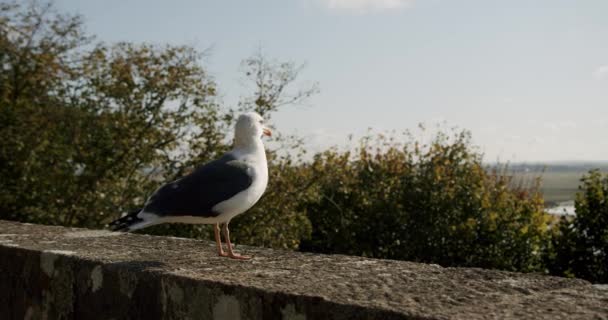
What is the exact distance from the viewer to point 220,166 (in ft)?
11.5


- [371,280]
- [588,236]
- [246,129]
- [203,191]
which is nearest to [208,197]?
[203,191]

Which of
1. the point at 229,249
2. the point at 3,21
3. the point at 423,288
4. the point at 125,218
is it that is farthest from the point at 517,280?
the point at 3,21

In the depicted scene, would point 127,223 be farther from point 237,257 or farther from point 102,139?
point 102,139

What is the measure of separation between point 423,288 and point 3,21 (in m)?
11.3

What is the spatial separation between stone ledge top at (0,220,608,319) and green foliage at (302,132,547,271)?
7.19 metres

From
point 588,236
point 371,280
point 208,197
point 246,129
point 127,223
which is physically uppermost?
point 246,129

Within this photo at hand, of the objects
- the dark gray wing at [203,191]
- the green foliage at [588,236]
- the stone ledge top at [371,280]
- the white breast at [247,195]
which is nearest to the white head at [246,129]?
the white breast at [247,195]

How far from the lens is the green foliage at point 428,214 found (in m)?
10.6

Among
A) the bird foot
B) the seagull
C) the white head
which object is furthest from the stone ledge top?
the white head

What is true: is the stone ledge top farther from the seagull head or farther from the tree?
the tree

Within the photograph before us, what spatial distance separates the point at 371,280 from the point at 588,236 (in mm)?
6872

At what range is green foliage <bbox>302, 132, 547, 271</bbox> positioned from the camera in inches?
417

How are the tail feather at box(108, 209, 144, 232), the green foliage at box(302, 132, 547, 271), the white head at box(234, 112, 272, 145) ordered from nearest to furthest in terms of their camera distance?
the tail feather at box(108, 209, 144, 232) < the white head at box(234, 112, 272, 145) < the green foliage at box(302, 132, 547, 271)

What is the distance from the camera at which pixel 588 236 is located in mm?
8836
